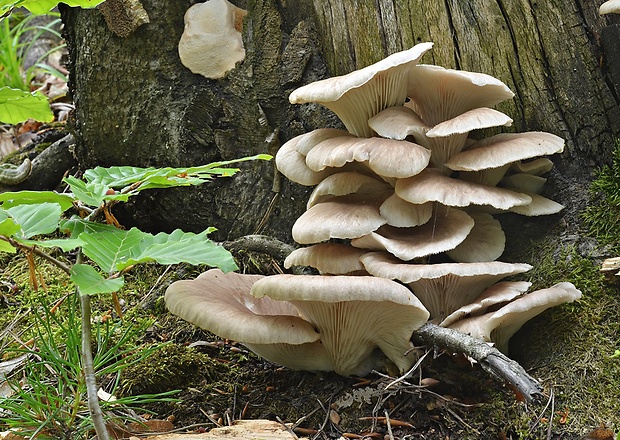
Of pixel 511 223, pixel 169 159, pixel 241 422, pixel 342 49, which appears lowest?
pixel 241 422

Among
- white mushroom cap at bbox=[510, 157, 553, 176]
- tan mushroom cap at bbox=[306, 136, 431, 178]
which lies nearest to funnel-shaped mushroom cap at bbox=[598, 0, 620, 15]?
white mushroom cap at bbox=[510, 157, 553, 176]

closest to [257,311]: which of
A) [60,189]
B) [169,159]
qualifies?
[169,159]

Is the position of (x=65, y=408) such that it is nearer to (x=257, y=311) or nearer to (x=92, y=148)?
(x=257, y=311)

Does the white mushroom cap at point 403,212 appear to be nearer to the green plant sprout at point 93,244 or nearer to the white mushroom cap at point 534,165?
the white mushroom cap at point 534,165

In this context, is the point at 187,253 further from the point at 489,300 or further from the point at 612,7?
→ the point at 612,7

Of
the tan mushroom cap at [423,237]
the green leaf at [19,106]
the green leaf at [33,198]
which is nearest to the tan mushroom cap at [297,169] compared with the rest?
the tan mushroom cap at [423,237]

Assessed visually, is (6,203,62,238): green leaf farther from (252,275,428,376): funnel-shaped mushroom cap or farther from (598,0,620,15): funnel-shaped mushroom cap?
(598,0,620,15): funnel-shaped mushroom cap
